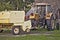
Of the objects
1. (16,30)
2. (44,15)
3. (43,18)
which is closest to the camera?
(16,30)

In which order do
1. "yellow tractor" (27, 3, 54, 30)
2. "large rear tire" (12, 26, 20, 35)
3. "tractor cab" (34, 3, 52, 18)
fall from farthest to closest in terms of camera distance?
"tractor cab" (34, 3, 52, 18)
"yellow tractor" (27, 3, 54, 30)
"large rear tire" (12, 26, 20, 35)

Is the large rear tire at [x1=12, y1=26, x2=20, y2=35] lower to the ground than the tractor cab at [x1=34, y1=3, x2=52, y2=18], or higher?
lower

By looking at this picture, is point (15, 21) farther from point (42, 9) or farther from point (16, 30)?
point (42, 9)

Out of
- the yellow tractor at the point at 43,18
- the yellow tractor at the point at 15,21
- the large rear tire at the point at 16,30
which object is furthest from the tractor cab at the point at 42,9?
the large rear tire at the point at 16,30

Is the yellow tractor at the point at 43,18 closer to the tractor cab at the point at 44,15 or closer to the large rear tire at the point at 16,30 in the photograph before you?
the tractor cab at the point at 44,15

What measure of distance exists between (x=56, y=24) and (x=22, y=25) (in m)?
3.76

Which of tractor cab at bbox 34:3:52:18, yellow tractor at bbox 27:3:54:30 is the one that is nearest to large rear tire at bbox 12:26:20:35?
yellow tractor at bbox 27:3:54:30

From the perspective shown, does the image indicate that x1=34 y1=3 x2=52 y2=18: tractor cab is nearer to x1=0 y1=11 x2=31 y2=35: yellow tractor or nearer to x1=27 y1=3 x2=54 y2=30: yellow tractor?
x1=27 y1=3 x2=54 y2=30: yellow tractor

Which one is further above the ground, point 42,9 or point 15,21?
point 42,9

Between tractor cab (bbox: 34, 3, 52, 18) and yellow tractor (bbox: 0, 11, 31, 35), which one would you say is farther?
tractor cab (bbox: 34, 3, 52, 18)

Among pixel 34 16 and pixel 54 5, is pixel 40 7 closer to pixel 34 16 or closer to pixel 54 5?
pixel 34 16

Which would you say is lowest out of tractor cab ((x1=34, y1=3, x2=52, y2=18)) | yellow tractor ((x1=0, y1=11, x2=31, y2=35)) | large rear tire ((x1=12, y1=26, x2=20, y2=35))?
large rear tire ((x1=12, y1=26, x2=20, y2=35))

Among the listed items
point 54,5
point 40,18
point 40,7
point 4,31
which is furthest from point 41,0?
point 4,31

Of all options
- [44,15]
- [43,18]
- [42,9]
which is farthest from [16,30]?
[42,9]
